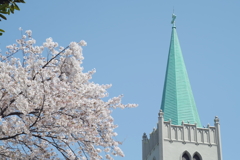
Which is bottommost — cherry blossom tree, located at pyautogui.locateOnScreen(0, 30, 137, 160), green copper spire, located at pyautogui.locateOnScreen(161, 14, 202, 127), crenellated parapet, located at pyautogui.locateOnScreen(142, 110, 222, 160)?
cherry blossom tree, located at pyautogui.locateOnScreen(0, 30, 137, 160)

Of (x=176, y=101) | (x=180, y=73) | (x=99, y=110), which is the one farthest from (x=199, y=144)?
(x=99, y=110)

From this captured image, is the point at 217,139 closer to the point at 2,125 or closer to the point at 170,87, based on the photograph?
the point at 170,87

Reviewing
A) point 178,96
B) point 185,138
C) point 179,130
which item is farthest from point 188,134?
point 178,96

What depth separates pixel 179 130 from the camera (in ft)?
109

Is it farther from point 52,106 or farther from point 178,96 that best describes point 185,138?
point 52,106

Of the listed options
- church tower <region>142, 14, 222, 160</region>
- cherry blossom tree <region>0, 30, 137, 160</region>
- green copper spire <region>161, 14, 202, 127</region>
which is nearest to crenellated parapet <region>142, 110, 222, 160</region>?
church tower <region>142, 14, 222, 160</region>

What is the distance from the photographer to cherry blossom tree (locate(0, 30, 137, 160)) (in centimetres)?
867

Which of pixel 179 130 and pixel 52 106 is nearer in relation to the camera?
pixel 52 106

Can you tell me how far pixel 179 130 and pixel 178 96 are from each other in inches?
109

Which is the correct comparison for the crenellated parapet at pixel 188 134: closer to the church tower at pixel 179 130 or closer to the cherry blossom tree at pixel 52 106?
the church tower at pixel 179 130

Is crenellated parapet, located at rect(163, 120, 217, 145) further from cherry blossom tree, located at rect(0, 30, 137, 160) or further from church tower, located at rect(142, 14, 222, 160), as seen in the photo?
cherry blossom tree, located at rect(0, 30, 137, 160)

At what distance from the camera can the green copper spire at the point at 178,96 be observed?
34.3 metres

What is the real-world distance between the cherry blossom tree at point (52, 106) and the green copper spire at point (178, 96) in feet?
79.6

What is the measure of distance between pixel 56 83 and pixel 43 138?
3.67 ft
